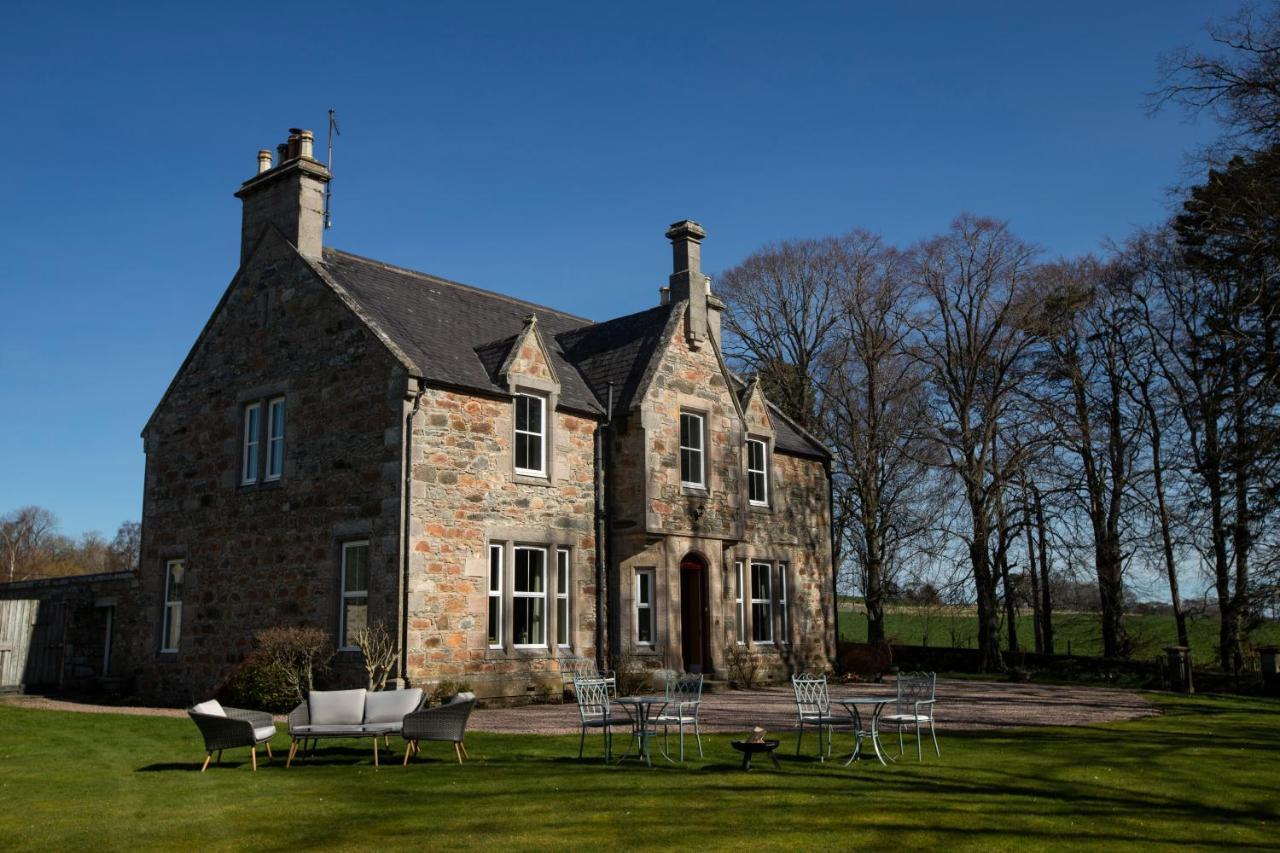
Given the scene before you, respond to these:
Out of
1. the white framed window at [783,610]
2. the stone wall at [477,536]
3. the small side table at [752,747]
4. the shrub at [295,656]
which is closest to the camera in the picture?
the small side table at [752,747]

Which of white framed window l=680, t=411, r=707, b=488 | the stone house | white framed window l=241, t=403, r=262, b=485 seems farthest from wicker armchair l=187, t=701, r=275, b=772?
white framed window l=680, t=411, r=707, b=488

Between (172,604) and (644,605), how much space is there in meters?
10.6

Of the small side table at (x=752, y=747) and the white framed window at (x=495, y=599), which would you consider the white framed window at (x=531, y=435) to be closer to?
the white framed window at (x=495, y=599)

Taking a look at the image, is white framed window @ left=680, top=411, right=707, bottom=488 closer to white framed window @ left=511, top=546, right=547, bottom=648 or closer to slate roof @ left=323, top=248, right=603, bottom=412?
slate roof @ left=323, top=248, right=603, bottom=412

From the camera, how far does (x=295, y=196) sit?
23203mm

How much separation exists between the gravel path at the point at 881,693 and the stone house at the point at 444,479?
1.63 m

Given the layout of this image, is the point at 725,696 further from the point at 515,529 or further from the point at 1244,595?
the point at 1244,595

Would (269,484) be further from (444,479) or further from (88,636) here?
(88,636)

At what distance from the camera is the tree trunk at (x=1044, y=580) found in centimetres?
3287

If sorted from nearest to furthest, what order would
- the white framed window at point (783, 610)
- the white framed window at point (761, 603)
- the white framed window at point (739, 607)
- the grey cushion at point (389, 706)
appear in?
the grey cushion at point (389, 706) < the white framed window at point (739, 607) < the white framed window at point (761, 603) < the white framed window at point (783, 610)

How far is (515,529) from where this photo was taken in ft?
69.3

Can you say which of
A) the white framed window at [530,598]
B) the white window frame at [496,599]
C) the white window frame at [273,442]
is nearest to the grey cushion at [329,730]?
the white window frame at [496,599]

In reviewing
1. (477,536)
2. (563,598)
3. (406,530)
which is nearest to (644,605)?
(563,598)

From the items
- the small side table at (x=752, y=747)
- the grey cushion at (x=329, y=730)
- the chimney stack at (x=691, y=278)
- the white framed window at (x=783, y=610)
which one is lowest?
the small side table at (x=752, y=747)
